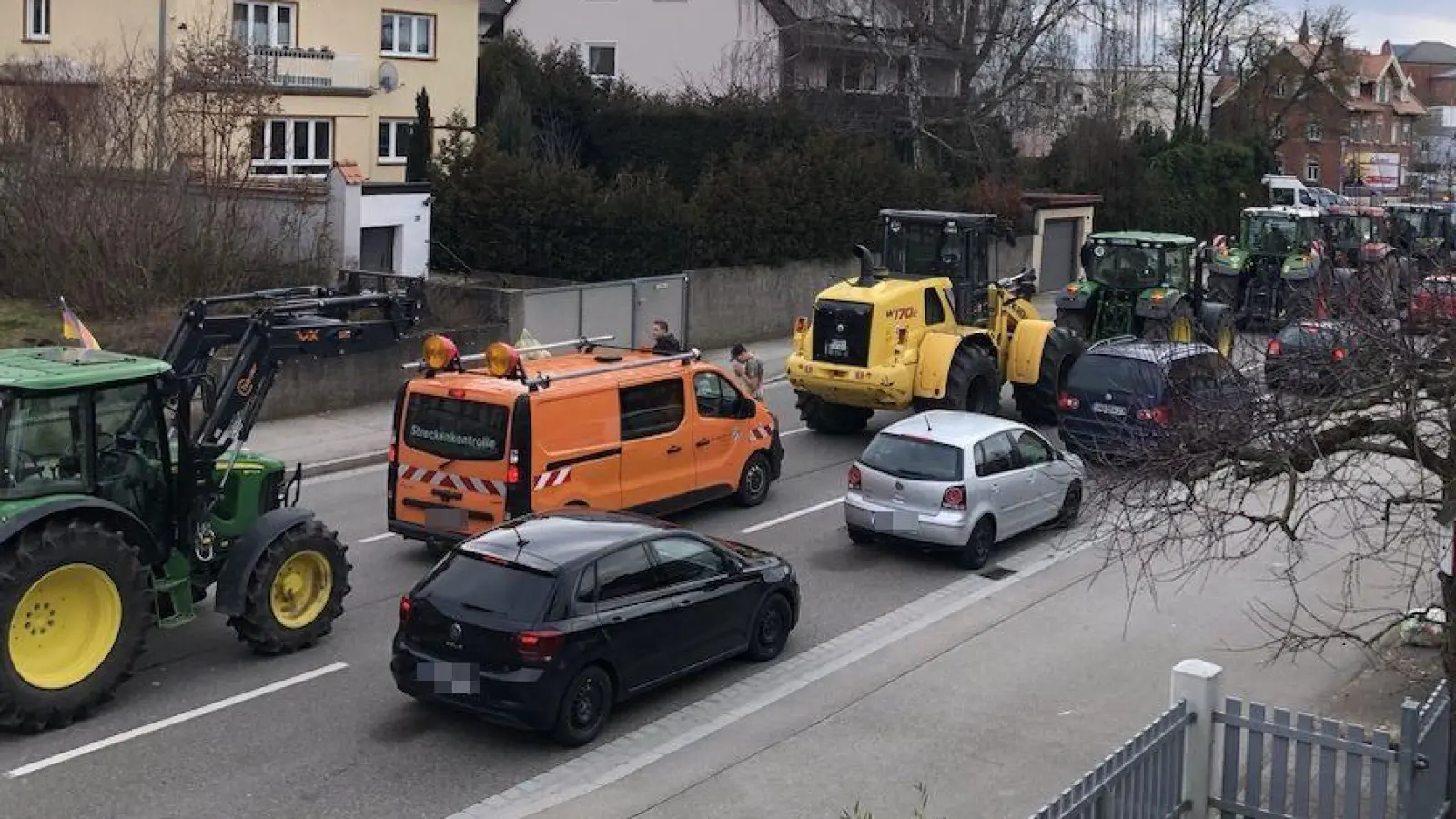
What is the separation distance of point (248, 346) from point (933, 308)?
36.6ft

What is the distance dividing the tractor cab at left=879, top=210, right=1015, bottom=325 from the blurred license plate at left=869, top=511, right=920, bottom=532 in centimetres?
662

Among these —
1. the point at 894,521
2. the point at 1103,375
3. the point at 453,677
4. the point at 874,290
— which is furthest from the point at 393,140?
the point at 453,677

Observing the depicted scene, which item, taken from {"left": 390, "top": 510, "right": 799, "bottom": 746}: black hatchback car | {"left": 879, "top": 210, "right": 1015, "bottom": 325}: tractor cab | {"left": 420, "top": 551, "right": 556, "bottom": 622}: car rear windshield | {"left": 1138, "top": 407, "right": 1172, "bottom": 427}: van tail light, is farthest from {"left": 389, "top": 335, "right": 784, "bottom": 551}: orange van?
{"left": 879, "top": 210, "right": 1015, "bottom": 325}: tractor cab

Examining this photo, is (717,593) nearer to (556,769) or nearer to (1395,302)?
(556,769)

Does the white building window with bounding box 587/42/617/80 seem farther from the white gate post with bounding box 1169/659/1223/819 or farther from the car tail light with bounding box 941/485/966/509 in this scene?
the white gate post with bounding box 1169/659/1223/819

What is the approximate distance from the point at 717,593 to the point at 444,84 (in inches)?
1235

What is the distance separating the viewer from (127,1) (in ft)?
115

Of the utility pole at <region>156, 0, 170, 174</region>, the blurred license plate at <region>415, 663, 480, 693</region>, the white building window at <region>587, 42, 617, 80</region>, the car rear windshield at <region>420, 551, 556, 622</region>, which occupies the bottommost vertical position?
the blurred license plate at <region>415, 663, 480, 693</region>

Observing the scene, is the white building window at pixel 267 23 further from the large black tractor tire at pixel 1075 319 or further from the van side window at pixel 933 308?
the van side window at pixel 933 308

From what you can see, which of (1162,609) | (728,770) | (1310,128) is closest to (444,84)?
(1162,609)

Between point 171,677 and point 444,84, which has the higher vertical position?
point 444,84

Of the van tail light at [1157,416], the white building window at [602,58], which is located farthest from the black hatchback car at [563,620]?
the white building window at [602,58]

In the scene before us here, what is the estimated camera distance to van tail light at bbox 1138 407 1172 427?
37.6 feet

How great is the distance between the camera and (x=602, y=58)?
50.6 meters
